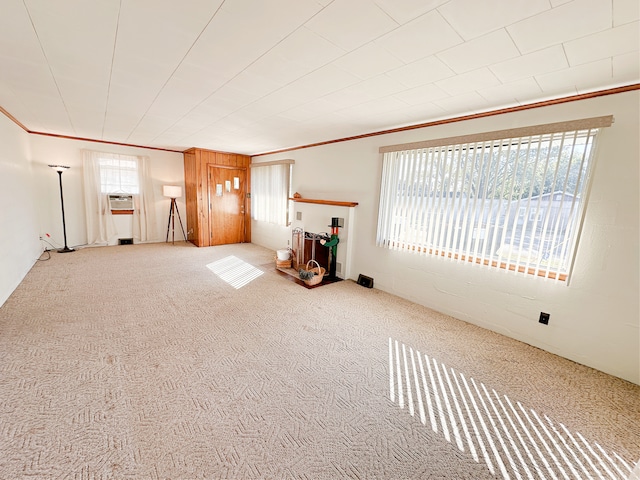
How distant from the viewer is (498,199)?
2609 mm

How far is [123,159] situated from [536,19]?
277 inches

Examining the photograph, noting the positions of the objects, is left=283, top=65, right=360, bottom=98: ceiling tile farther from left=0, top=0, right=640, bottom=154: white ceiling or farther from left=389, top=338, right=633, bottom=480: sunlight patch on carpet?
left=389, top=338, right=633, bottom=480: sunlight patch on carpet

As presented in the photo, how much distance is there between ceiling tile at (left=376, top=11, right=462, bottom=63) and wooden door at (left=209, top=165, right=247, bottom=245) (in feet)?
17.6

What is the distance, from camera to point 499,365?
87.6 inches

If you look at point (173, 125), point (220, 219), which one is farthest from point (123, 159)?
point (173, 125)

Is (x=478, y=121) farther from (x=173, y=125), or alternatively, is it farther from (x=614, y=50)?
(x=173, y=125)

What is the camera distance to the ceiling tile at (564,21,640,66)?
1363 millimetres

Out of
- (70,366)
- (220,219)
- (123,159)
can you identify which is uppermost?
(123,159)

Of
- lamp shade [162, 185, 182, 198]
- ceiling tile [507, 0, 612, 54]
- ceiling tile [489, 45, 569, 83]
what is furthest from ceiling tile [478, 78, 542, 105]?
lamp shade [162, 185, 182, 198]

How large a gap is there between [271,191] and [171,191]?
2.35m

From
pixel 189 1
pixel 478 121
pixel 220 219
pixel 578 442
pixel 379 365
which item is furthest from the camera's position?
pixel 220 219

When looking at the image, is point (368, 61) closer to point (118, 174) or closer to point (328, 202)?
point (328, 202)

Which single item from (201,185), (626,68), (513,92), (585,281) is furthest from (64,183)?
(585,281)

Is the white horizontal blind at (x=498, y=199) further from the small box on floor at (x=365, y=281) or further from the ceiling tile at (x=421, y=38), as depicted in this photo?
the ceiling tile at (x=421, y=38)
